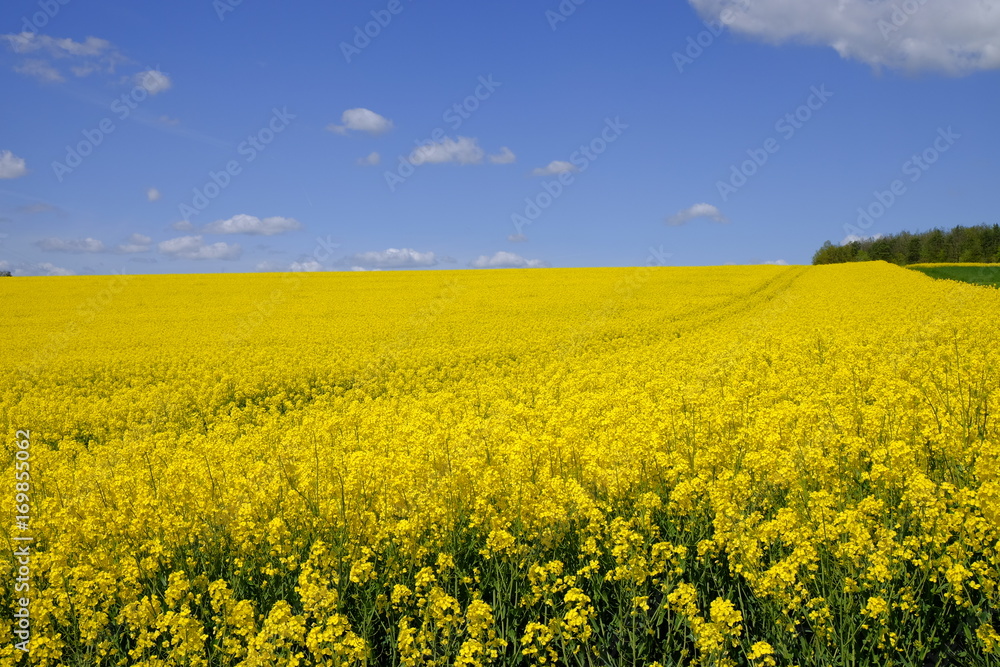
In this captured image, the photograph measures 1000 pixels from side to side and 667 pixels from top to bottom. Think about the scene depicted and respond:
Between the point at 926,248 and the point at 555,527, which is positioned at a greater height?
the point at 926,248

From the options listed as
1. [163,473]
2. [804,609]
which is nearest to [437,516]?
[804,609]

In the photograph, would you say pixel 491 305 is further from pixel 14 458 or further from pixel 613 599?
pixel 613 599

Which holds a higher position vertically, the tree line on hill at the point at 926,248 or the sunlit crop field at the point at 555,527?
the tree line on hill at the point at 926,248

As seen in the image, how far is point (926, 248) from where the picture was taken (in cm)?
8900

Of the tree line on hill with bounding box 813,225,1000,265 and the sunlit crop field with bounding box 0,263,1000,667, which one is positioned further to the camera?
the tree line on hill with bounding box 813,225,1000,265

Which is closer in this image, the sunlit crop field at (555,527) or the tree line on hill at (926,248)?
the sunlit crop field at (555,527)

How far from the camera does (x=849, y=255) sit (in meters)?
87.1

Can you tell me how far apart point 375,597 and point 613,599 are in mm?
1655

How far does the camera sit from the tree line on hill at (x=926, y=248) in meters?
84.8

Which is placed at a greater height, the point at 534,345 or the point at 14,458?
the point at 534,345

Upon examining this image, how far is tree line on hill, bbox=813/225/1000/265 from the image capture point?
84.8 meters

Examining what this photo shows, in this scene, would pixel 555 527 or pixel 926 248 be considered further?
pixel 926 248

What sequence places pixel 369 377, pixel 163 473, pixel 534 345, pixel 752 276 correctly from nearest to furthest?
1. pixel 163 473
2. pixel 369 377
3. pixel 534 345
4. pixel 752 276

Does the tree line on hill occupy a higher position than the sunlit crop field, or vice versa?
the tree line on hill
